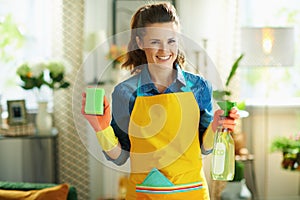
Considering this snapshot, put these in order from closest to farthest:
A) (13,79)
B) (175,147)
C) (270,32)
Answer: (175,147), (270,32), (13,79)

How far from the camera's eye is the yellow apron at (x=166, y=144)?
1.73m

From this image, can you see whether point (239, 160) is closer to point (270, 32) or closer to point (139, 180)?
point (270, 32)

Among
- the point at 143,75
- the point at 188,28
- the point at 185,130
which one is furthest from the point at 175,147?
the point at 188,28

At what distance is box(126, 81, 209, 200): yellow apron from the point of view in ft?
5.66

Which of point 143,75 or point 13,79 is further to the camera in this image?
point 13,79

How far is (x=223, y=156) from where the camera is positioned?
183 centimetres

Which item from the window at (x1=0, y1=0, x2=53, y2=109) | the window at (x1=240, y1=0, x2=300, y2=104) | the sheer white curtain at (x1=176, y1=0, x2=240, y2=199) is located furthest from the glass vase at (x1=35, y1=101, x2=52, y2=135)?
the window at (x1=240, y1=0, x2=300, y2=104)

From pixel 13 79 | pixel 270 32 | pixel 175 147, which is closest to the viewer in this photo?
pixel 175 147

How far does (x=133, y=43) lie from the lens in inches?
69.8

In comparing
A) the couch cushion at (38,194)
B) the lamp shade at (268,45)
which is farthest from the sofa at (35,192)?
the lamp shade at (268,45)

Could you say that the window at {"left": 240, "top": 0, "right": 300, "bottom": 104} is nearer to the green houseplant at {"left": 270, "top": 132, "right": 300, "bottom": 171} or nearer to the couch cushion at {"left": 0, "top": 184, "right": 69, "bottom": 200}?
the green houseplant at {"left": 270, "top": 132, "right": 300, "bottom": 171}

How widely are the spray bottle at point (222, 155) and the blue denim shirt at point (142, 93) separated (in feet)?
0.18

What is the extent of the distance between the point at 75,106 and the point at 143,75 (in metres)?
0.26

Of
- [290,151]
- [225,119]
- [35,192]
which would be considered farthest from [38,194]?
[290,151]
